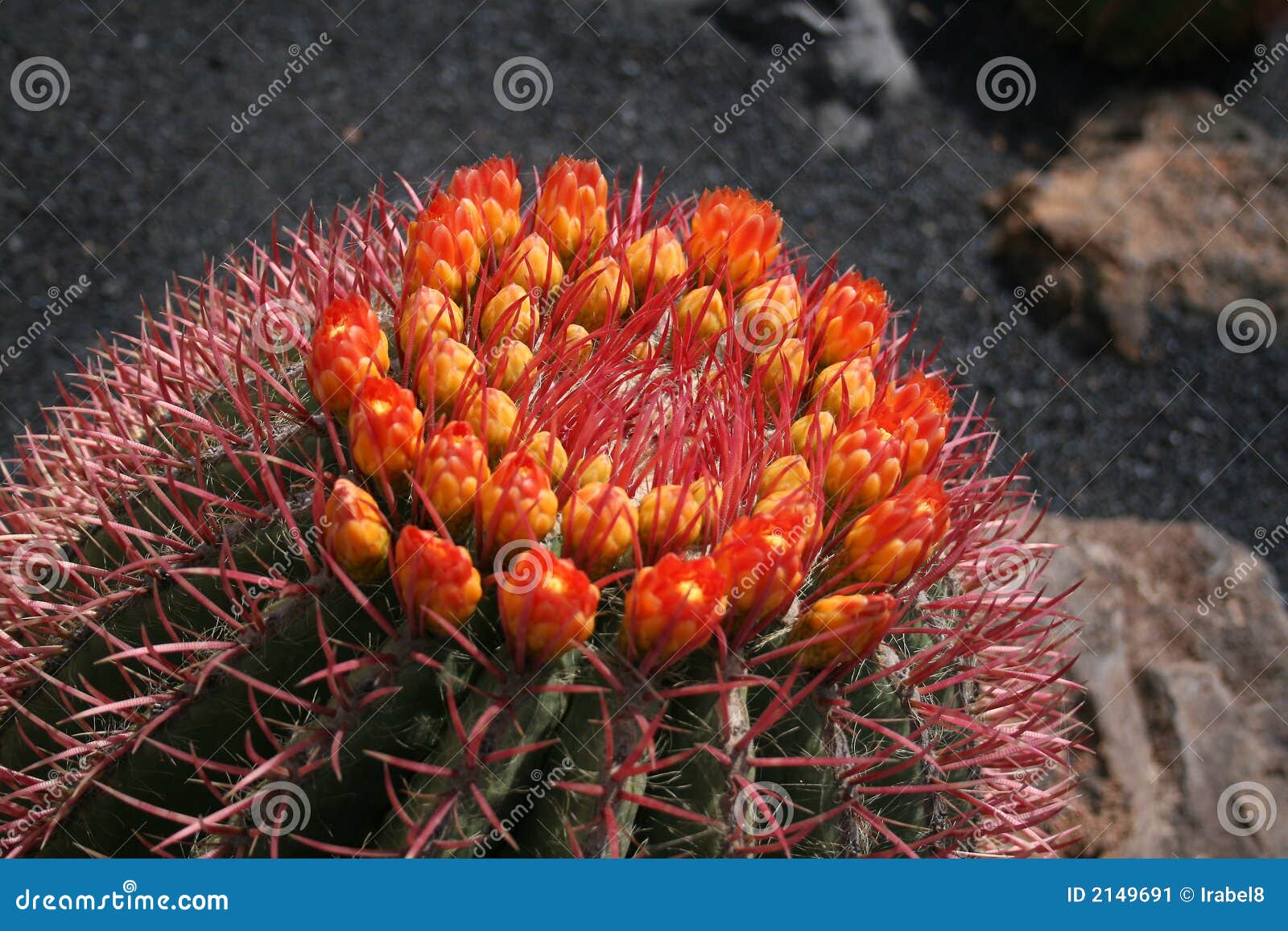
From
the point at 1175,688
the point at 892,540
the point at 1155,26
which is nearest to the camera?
the point at 892,540

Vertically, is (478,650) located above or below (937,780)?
below

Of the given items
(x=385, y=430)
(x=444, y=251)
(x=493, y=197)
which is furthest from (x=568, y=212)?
(x=385, y=430)

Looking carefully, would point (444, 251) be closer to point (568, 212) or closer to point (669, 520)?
point (568, 212)

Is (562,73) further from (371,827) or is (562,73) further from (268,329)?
(371,827)

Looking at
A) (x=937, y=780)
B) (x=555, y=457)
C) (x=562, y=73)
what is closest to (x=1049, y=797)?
(x=937, y=780)

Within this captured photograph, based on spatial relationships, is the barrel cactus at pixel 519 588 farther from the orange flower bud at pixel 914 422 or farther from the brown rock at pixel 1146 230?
the brown rock at pixel 1146 230

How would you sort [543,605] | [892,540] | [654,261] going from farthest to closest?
[654,261]
[892,540]
[543,605]

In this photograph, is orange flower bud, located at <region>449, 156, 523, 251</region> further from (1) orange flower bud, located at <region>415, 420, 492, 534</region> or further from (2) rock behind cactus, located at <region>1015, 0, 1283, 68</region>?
(2) rock behind cactus, located at <region>1015, 0, 1283, 68</region>
